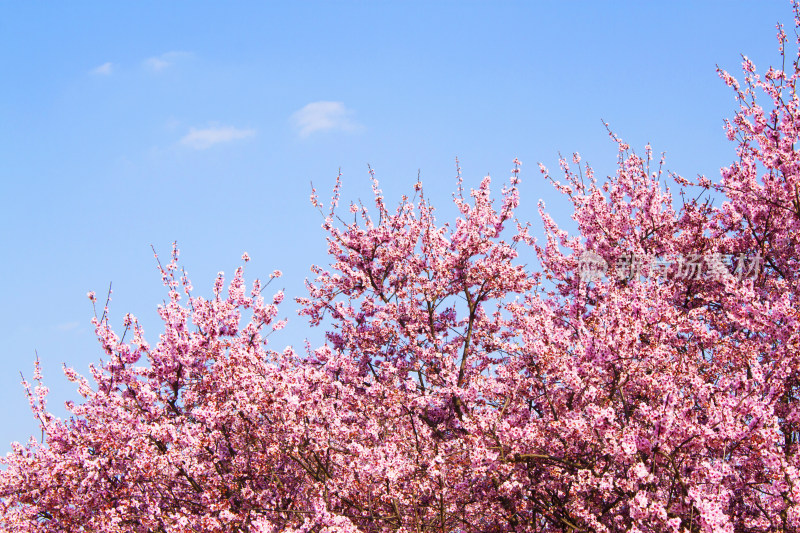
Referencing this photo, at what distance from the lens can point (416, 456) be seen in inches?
396

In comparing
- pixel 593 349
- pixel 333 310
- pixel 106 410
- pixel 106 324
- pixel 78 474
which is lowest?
pixel 593 349

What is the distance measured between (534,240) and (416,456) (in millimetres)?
6958

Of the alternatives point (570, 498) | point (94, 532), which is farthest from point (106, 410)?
point (570, 498)

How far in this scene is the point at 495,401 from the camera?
37.8 feet

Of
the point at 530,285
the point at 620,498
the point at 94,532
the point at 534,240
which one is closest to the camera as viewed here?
the point at 620,498

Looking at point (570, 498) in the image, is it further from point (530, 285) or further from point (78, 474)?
point (78, 474)

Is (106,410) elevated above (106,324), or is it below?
below

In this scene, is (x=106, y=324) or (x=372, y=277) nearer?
(x=106, y=324)

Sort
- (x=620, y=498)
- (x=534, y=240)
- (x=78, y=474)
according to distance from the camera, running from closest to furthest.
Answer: (x=620, y=498), (x=78, y=474), (x=534, y=240)

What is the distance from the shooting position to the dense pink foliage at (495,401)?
8.14m

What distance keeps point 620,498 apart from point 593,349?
1.90 meters

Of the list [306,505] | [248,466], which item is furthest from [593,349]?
[248,466]

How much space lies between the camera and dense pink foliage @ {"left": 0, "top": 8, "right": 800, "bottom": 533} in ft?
26.7

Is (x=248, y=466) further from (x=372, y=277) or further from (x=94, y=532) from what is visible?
(x=372, y=277)
